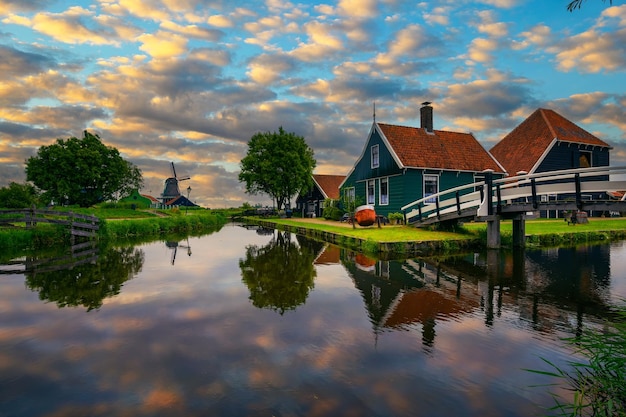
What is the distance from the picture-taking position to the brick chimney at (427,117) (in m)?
30.6

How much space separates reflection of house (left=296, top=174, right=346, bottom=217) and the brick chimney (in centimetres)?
1617

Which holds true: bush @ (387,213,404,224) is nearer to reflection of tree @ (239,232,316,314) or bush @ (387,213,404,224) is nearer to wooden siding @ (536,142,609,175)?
reflection of tree @ (239,232,316,314)

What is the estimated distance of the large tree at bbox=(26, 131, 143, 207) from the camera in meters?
45.5

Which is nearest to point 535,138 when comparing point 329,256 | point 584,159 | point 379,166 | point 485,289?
point 584,159

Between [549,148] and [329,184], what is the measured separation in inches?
945

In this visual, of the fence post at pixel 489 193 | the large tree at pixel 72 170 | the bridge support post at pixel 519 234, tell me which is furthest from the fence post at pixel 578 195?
the large tree at pixel 72 170

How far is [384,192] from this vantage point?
2895 cm

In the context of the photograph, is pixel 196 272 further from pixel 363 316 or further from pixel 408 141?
pixel 408 141

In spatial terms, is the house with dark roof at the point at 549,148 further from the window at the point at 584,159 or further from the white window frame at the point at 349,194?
the white window frame at the point at 349,194

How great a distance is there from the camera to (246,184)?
181ft

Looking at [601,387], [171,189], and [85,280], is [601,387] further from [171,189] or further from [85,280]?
[171,189]

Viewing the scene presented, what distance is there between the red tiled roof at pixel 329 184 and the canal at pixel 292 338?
111 ft

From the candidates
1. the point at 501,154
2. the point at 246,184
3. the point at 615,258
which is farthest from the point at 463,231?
the point at 246,184

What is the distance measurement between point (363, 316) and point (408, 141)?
926 inches
